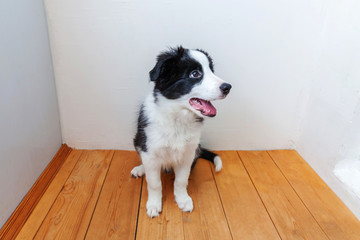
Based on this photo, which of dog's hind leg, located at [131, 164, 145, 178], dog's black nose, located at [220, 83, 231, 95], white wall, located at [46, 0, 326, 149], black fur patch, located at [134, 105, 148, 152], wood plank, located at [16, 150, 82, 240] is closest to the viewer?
dog's black nose, located at [220, 83, 231, 95]

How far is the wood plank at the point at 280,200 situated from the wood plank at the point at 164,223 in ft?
1.73

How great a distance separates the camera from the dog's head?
1.16 metres

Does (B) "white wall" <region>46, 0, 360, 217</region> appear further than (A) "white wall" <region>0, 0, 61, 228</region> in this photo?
Yes

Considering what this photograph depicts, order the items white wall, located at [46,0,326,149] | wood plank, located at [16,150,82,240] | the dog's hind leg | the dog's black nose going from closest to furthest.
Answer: the dog's black nose < wood plank, located at [16,150,82,240] < white wall, located at [46,0,326,149] < the dog's hind leg

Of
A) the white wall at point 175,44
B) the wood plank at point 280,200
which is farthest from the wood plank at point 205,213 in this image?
the white wall at point 175,44

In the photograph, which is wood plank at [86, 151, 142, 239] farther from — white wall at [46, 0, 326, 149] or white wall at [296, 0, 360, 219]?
white wall at [296, 0, 360, 219]

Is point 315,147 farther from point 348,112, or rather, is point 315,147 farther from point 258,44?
point 258,44

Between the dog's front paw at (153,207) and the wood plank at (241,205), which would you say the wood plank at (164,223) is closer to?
the dog's front paw at (153,207)

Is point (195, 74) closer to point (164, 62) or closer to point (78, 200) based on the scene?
point (164, 62)

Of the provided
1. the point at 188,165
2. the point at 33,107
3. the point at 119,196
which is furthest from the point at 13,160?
the point at 188,165

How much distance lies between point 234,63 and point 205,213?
98 cm

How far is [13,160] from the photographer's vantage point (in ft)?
4.22

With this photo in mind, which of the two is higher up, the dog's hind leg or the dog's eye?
the dog's eye

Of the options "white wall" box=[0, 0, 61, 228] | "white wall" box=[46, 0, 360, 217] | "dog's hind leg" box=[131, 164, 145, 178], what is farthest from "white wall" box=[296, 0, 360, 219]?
"white wall" box=[0, 0, 61, 228]
